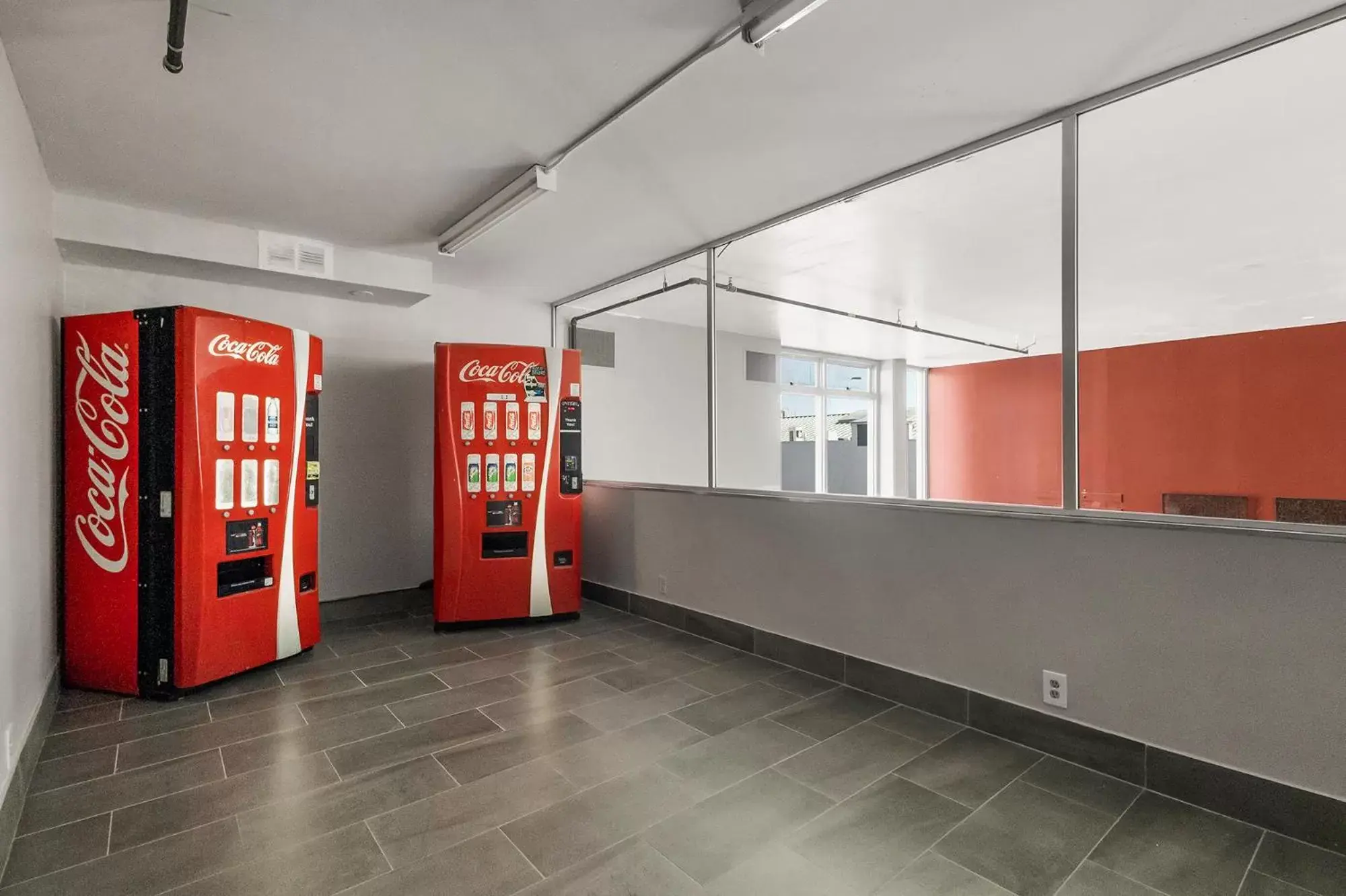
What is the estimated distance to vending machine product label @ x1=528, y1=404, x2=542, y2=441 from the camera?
15.2 ft

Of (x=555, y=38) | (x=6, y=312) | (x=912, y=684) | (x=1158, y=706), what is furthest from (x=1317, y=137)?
(x=6, y=312)

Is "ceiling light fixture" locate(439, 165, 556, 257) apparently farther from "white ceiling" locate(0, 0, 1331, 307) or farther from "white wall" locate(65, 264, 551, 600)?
"white wall" locate(65, 264, 551, 600)

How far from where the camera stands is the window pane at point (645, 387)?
5.99 meters

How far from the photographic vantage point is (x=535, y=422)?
4.65 meters

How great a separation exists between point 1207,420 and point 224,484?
16.3ft

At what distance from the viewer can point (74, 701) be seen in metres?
3.17

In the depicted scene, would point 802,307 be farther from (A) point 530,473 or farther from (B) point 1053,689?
(B) point 1053,689

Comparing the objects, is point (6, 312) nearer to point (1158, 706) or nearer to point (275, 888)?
point (275, 888)

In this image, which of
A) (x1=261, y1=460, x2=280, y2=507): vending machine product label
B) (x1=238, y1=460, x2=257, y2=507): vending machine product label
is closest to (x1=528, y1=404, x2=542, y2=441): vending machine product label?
(x1=261, y1=460, x2=280, y2=507): vending machine product label

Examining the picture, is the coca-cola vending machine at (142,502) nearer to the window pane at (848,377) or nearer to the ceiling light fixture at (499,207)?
the ceiling light fixture at (499,207)

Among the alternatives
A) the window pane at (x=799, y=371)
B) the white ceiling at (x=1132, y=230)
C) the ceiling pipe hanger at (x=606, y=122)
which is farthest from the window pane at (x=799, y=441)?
the ceiling pipe hanger at (x=606, y=122)

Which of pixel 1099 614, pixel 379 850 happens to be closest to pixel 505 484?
pixel 379 850

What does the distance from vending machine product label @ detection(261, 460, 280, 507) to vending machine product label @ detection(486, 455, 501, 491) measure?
4.17 feet

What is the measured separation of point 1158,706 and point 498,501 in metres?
3.80
